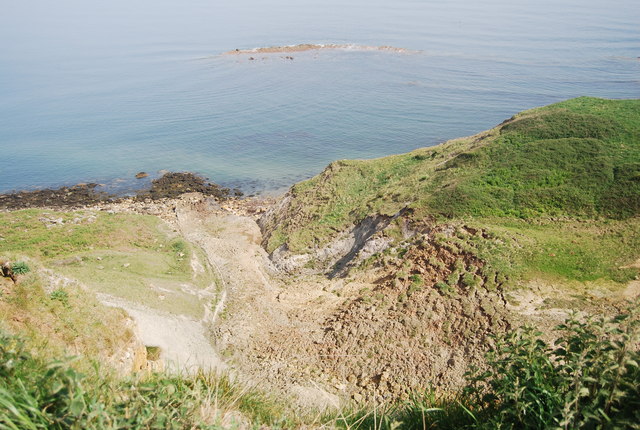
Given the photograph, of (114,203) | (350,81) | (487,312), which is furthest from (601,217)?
(350,81)

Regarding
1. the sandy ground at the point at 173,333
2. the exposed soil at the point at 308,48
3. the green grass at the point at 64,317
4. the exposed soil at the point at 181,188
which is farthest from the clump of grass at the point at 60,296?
the exposed soil at the point at 308,48

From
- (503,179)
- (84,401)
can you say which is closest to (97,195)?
(503,179)

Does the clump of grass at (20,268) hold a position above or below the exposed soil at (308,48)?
below

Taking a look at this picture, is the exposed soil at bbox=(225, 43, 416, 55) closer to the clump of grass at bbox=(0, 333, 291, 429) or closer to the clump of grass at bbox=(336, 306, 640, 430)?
the clump of grass at bbox=(336, 306, 640, 430)

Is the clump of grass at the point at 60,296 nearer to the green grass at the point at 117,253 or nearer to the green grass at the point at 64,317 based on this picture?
the green grass at the point at 64,317

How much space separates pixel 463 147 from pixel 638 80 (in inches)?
2876

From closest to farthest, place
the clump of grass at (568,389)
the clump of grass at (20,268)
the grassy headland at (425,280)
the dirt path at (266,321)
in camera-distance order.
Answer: the clump of grass at (568,389) < the grassy headland at (425,280) < the clump of grass at (20,268) < the dirt path at (266,321)

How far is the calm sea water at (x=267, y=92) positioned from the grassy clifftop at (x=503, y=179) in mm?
17483

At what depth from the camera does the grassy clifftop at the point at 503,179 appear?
22.4 metres

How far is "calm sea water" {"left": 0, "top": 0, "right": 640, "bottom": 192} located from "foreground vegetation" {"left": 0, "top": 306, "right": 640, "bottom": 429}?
139ft

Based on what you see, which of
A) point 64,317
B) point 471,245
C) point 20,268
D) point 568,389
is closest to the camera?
point 568,389

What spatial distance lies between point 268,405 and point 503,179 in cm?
2269

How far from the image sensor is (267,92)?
267ft

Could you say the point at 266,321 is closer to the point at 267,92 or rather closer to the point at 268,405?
the point at 268,405
